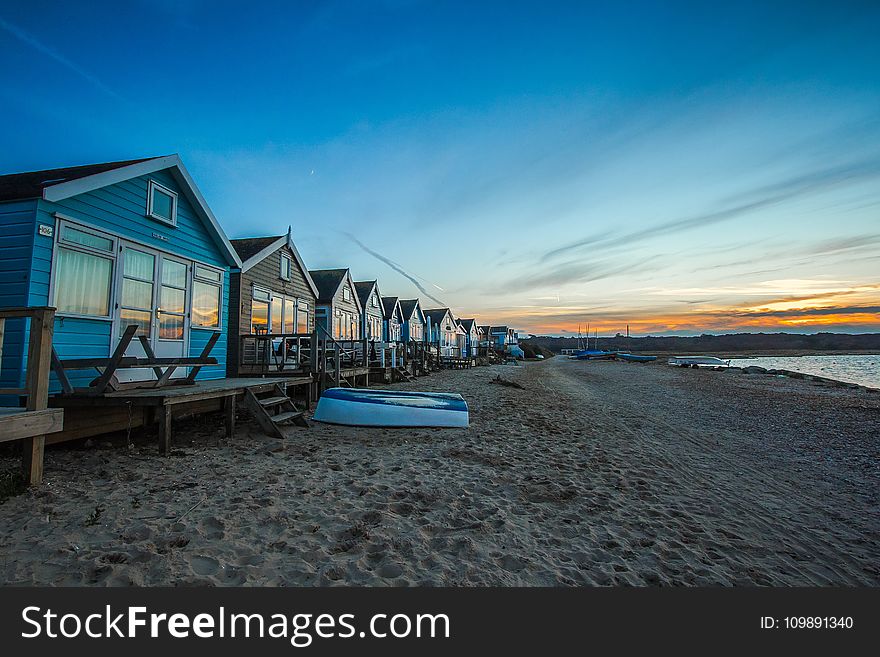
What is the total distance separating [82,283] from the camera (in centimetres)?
778

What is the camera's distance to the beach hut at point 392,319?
113 ft

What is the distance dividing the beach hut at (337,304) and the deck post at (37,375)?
666 inches

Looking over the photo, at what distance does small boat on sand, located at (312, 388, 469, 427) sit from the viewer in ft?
31.8

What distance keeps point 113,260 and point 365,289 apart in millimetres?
21611

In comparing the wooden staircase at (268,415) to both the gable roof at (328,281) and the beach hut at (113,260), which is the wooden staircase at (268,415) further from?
the gable roof at (328,281)

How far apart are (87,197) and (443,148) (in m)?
11.7

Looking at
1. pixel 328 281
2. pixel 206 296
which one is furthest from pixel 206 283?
pixel 328 281

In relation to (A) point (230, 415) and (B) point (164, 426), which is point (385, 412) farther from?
(B) point (164, 426)

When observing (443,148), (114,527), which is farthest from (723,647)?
(443,148)

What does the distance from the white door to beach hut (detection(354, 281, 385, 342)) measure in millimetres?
17507

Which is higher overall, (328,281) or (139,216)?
(328,281)

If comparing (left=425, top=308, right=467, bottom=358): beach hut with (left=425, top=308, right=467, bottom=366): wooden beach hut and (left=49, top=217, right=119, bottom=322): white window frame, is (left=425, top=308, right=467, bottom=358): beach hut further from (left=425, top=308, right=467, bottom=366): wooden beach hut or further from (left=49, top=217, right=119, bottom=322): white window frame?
(left=49, top=217, right=119, bottom=322): white window frame

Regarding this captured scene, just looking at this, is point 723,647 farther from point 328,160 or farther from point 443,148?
point 328,160

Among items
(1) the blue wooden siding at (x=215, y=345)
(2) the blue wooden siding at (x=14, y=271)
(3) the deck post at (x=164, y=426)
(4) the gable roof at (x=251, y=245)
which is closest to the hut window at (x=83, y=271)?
(2) the blue wooden siding at (x=14, y=271)
